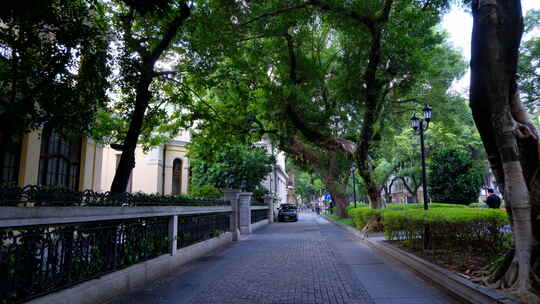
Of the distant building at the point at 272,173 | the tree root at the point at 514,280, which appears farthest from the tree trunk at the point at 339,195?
the tree root at the point at 514,280

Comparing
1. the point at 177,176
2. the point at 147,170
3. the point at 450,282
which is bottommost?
the point at 450,282

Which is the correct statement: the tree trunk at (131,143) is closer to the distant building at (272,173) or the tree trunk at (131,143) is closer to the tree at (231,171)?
the tree at (231,171)

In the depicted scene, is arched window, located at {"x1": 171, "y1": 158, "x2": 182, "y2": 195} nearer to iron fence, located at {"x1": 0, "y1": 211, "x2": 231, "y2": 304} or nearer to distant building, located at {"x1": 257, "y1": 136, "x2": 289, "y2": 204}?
distant building, located at {"x1": 257, "y1": 136, "x2": 289, "y2": 204}

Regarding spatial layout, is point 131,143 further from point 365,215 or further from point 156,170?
point 156,170

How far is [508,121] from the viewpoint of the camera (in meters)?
5.71

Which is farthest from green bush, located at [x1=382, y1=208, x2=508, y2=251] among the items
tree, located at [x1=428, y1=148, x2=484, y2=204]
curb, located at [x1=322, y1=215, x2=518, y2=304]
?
tree, located at [x1=428, y1=148, x2=484, y2=204]

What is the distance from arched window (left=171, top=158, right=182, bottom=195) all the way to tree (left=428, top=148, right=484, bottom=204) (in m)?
21.5

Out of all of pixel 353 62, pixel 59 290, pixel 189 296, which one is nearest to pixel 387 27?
pixel 353 62

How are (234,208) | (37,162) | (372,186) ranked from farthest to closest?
1. (372,186)
2. (234,208)
3. (37,162)

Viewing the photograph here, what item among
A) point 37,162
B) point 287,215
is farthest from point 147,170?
point 37,162

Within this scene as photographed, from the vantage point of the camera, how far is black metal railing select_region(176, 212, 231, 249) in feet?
31.9

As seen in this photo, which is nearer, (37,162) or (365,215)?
(37,162)

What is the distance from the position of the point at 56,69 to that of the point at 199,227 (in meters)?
6.48

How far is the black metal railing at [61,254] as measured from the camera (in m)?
4.03
